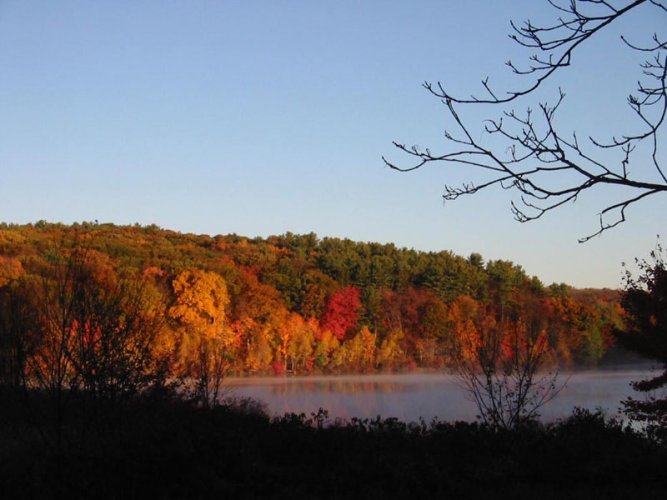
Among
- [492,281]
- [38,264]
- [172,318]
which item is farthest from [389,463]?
[492,281]

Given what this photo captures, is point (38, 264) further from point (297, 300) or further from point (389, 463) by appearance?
point (389, 463)

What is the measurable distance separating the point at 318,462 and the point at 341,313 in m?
Result: 56.2

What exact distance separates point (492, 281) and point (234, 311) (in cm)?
2928

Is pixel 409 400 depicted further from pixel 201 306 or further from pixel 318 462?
pixel 318 462

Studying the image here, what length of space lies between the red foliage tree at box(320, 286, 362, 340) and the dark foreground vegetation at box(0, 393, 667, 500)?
53.0 meters

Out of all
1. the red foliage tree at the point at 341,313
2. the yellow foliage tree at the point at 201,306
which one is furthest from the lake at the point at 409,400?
the red foliage tree at the point at 341,313

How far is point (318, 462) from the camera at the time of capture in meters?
9.05

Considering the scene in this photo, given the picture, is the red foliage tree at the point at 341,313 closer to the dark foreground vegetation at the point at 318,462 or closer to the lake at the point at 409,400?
the lake at the point at 409,400

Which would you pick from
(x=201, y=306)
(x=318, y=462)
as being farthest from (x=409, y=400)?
(x=318, y=462)

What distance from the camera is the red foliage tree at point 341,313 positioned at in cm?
6419

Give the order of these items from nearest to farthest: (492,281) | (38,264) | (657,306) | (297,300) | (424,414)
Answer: (657,306), (424,414), (38,264), (297,300), (492,281)

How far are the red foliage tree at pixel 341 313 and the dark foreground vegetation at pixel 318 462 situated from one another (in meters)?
53.0

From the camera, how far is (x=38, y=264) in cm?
4544

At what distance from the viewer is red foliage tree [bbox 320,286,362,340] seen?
64188mm
